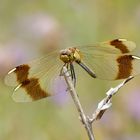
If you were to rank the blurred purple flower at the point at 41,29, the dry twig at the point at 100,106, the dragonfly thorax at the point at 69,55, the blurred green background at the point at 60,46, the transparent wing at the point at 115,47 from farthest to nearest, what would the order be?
1. the blurred purple flower at the point at 41,29
2. the blurred green background at the point at 60,46
3. the transparent wing at the point at 115,47
4. the dragonfly thorax at the point at 69,55
5. the dry twig at the point at 100,106

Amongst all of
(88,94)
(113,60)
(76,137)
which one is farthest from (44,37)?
(113,60)

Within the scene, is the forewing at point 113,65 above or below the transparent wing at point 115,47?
below

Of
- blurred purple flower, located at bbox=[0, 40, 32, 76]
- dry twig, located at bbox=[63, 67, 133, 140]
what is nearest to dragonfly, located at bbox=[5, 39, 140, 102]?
dry twig, located at bbox=[63, 67, 133, 140]

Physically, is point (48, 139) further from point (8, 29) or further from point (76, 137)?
point (8, 29)

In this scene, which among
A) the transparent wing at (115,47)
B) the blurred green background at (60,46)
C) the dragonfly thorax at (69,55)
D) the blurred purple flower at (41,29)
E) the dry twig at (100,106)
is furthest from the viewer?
the blurred purple flower at (41,29)

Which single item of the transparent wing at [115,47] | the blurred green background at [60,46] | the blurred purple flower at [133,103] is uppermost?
the transparent wing at [115,47]

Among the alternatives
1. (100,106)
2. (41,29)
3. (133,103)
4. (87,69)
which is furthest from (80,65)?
(41,29)

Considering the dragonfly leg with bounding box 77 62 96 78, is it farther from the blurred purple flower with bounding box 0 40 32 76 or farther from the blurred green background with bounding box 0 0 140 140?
the blurred purple flower with bounding box 0 40 32 76

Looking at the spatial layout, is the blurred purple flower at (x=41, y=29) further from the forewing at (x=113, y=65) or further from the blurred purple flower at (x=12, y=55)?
the forewing at (x=113, y=65)

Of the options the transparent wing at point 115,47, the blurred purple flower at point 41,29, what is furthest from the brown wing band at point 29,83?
the blurred purple flower at point 41,29
